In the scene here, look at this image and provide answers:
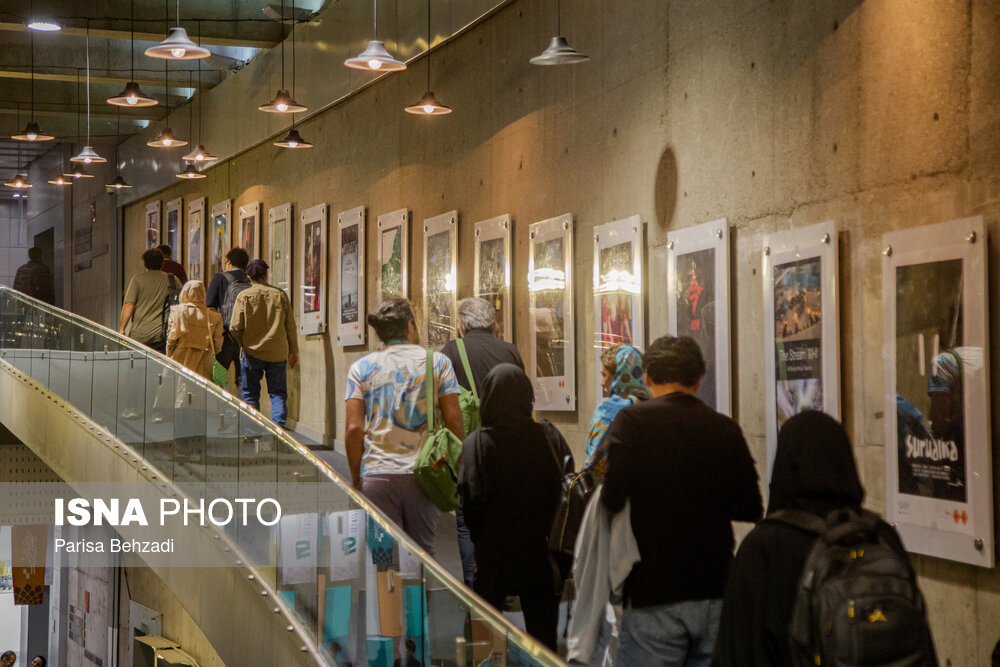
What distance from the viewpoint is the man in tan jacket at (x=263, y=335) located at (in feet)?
34.6

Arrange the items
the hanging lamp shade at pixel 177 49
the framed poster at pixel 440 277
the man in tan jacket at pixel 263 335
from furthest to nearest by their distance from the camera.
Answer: the man in tan jacket at pixel 263 335
the framed poster at pixel 440 277
the hanging lamp shade at pixel 177 49

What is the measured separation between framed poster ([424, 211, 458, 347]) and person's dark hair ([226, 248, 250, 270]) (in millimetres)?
1771

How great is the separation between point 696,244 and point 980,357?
2.49 meters

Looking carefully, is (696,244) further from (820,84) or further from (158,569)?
(158,569)

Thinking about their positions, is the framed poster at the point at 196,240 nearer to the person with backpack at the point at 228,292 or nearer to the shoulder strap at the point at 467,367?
the person with backpack at the point at 228,292

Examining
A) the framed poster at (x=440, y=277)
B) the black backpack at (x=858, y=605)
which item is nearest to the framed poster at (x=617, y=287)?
the framed poster at (x=440, y=277)

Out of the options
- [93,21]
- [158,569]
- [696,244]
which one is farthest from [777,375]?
[93,21]

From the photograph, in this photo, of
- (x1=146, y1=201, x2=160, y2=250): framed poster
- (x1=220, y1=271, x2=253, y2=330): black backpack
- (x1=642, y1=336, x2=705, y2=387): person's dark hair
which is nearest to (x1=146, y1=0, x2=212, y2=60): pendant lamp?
(x1=220, y1=271, x2=253, y2=330): black backpack

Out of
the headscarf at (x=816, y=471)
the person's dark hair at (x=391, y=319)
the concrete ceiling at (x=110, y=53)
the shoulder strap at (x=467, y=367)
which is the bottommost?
the headscarf at (x=816, y=471)

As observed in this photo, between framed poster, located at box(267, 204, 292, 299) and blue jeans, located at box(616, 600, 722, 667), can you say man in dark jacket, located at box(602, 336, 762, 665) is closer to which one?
blue jeans, located at box(616, 600, 722, 667)

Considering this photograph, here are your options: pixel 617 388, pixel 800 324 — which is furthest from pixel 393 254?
pixel 617 388

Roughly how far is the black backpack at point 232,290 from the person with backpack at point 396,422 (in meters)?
5.92

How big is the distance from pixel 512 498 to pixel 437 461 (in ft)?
1.62

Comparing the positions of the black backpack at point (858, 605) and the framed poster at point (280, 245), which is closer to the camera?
the black backpack at point (858, 605)
